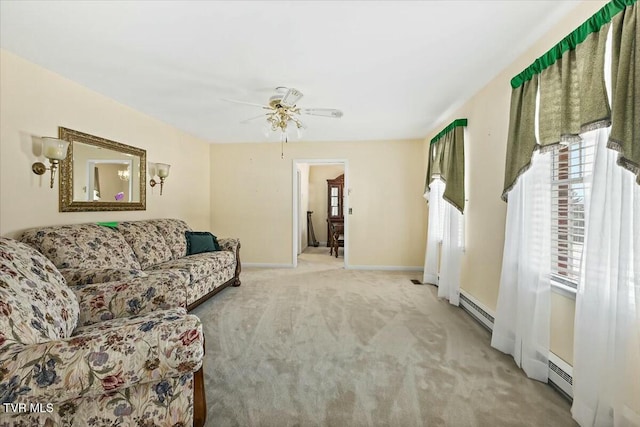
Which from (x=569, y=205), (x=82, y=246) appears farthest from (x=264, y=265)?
(x=569, y=205)

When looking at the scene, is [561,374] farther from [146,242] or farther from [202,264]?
[146,242]

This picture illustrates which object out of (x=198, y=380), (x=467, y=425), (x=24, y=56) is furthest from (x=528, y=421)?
(x=24, y=56)

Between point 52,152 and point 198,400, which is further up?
point 52,152

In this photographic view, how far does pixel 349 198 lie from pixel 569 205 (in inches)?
138

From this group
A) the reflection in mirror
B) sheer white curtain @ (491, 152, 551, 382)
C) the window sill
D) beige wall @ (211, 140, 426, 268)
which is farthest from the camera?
beige wall @ (211, 140, 426, 268)

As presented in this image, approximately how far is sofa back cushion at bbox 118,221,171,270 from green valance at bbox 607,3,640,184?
3861 millimetres

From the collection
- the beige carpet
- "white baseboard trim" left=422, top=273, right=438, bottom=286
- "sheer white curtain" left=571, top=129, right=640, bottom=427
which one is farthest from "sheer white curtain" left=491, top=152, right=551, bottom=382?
"white baseboard trim" left=422, top=273, right=438, bottom=286

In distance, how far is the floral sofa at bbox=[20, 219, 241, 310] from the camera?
2119 mm

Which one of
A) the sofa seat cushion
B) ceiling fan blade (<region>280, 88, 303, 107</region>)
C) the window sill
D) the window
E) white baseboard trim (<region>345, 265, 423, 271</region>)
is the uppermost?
ceiling fan blade (<region>280, 88, 303, 107</region>)

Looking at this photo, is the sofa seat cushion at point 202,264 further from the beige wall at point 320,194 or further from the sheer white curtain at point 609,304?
the beige wall at point 320,194

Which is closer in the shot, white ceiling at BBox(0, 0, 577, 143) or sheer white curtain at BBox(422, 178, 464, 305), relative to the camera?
white ceiling at BBox(0, 0, 577, 143)

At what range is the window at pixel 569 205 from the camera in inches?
67.0

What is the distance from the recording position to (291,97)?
2535 mm

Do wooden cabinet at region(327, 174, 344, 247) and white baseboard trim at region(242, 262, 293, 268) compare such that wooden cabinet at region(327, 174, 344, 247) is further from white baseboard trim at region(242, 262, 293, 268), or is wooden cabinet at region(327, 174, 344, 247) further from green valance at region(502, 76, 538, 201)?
green valance at region(502, 76, 538, 201)
